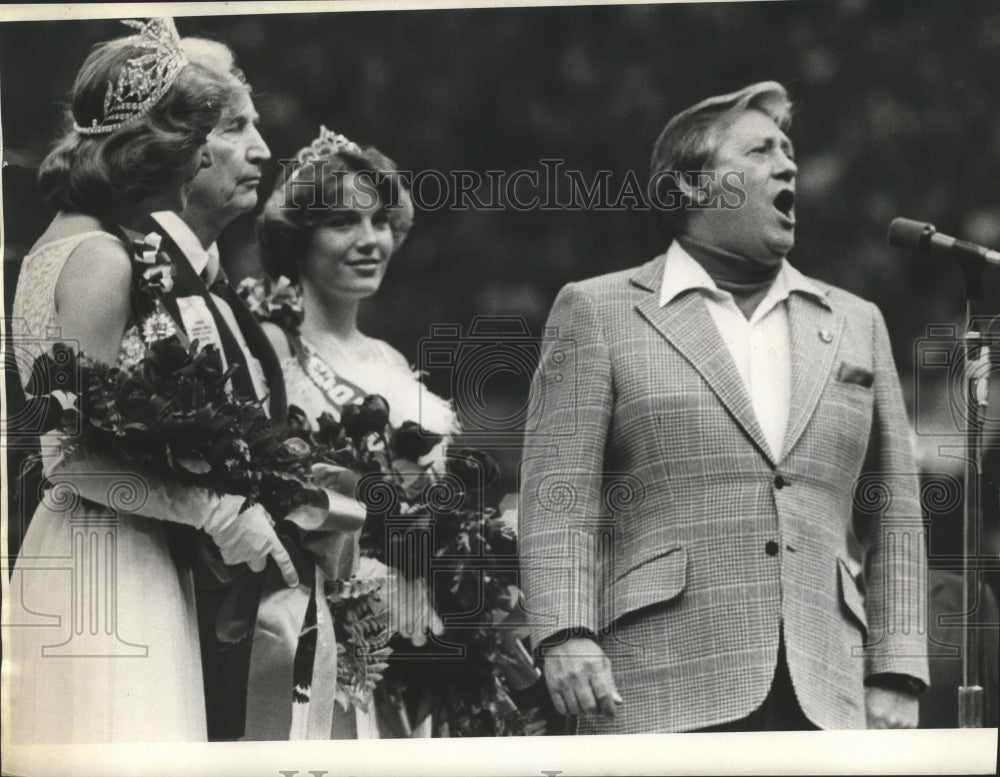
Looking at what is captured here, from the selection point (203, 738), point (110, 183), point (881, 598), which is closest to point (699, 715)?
point (881, 598)

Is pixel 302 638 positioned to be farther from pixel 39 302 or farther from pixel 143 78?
pixel 143 78

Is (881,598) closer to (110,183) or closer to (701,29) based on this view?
(701,29)

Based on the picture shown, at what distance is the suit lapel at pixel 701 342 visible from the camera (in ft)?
14.2

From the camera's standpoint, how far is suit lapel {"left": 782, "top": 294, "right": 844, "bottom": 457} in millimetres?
4332

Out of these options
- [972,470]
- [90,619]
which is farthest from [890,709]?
[90,619]

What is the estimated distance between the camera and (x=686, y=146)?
4402 mm

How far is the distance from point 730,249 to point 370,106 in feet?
3.92

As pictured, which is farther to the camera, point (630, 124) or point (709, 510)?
point (630, 124)

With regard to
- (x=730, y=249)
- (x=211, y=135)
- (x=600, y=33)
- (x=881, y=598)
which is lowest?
(x=881, y=598)

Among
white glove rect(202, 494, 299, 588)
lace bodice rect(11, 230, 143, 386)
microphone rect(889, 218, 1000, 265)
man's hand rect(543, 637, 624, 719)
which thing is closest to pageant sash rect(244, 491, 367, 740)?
white glove rect(202, 494, 299, 588)

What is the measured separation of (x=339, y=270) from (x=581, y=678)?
145cm

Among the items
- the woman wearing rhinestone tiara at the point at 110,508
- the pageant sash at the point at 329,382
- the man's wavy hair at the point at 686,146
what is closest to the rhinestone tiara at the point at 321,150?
the woman wearing rhinestone tiara at the point at 110,508

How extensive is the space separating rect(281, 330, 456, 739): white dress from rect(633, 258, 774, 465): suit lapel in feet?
2.31

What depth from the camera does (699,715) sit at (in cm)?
430
